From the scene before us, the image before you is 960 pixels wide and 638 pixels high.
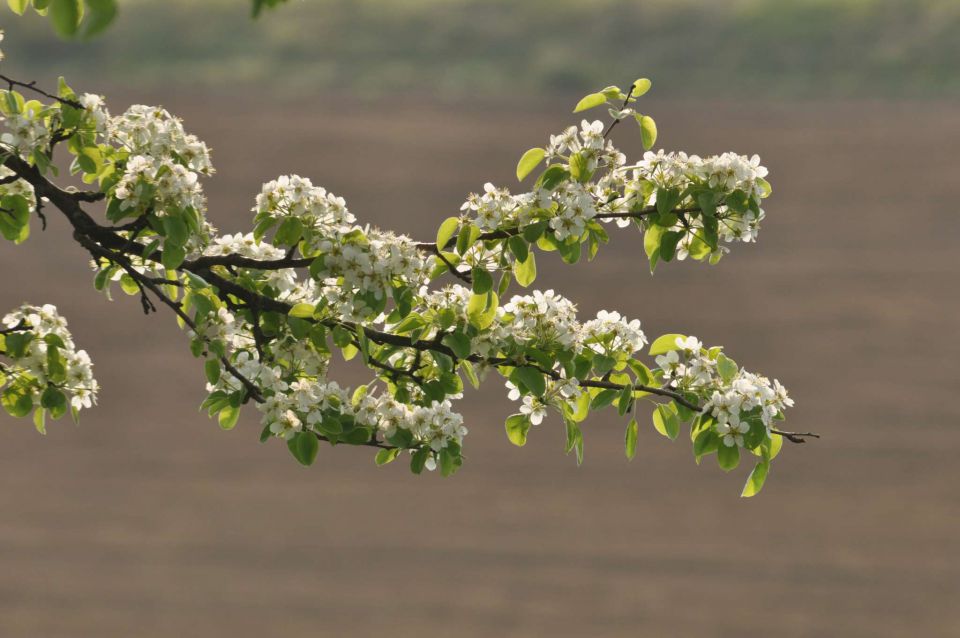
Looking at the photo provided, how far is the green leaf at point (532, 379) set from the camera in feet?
9.45

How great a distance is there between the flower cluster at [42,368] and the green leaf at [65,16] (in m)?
1.33

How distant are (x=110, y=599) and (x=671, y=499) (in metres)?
3.86

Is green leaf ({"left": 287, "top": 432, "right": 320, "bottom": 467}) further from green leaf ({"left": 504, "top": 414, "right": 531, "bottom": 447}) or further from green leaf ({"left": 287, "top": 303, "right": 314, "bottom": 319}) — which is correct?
green leaf ({"left": 504, "top": 414, "right": 531, "bottom": 447})

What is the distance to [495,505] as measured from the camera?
10.2 meters

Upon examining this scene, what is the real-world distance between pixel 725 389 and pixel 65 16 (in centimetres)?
150

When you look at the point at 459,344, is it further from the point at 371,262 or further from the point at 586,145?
the point at 586,145

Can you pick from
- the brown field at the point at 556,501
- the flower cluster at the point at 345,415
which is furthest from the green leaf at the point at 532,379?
the brown field at the point at 556,501

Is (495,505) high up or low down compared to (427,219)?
down

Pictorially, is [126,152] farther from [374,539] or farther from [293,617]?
[374,539]

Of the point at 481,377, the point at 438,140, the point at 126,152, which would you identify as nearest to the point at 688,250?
the point at 481,377

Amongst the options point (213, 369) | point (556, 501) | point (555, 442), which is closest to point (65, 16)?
point (213, 369)

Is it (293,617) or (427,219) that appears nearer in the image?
(293,617)

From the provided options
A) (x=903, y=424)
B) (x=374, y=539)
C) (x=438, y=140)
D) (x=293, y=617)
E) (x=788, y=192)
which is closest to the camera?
(x=293, y=617)

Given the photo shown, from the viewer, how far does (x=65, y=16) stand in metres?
2.00
